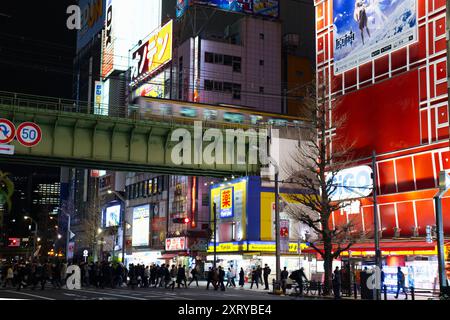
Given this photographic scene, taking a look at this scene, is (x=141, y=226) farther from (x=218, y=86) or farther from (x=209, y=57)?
(x=209, y=57)

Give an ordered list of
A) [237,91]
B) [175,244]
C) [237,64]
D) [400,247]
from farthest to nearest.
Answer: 1. [237,64]
2. [237,91]
3. [175,244]
4. [400,247]

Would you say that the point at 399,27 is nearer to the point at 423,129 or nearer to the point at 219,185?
the point at 423,129

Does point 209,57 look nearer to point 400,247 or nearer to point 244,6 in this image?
point 244,6

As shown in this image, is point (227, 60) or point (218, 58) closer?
point (218, 58)

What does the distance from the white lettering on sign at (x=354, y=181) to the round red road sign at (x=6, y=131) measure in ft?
69.4

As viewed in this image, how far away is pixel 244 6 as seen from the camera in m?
81.8

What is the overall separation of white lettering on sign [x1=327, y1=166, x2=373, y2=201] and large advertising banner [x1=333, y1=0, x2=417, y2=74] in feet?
26.2

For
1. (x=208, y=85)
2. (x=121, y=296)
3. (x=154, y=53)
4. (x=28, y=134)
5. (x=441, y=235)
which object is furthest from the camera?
(x=154, y=53)

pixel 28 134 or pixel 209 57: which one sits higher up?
pixel 209 57

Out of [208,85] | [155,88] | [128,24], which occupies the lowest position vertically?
[208,85]

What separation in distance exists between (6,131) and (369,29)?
83.4 feet

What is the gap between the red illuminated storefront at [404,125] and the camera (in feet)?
114

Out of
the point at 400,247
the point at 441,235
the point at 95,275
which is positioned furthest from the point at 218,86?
the point at 441,235

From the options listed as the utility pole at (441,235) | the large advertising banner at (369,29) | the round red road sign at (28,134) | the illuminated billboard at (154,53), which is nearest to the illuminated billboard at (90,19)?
the illuminated billboard at (154,53)
